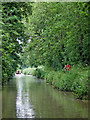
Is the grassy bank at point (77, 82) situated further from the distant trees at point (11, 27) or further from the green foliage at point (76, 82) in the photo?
the distant trees at point (11, 27)

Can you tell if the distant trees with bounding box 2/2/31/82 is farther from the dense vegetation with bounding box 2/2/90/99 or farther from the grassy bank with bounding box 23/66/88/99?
the grassy bank with bounding box 23/66/88/99

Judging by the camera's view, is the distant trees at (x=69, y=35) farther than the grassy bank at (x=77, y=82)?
Yes

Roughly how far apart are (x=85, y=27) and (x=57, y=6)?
300 inches

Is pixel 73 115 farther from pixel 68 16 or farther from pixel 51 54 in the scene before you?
pixel 51 54

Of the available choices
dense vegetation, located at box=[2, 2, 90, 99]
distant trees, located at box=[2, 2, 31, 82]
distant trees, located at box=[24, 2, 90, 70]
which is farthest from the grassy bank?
distant trees, located at box=[2, 2, 31, 82]

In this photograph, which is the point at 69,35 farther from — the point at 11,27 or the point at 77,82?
the point at 11,27

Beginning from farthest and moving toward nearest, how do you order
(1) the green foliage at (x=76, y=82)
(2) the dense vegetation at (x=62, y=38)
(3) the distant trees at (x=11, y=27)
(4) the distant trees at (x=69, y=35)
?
(4) the distant trees at (x=69, y=35), (2) the dense vegetation at (x=62, y=38), (3) the distant trees at (x=11, y=27), (1) the green foliage at (x=76, y=82)

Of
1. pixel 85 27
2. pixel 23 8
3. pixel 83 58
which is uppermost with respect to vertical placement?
pixel 23 8

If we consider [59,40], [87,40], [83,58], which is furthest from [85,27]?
[59,40]

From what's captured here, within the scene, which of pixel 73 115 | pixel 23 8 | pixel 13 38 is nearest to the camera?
pixel 73 115

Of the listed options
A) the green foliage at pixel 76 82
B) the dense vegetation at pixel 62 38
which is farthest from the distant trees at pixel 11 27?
the green foliage at pixel 76 82

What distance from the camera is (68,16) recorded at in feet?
64.5

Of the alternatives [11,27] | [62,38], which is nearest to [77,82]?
[11,27]

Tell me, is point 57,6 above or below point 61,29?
above
